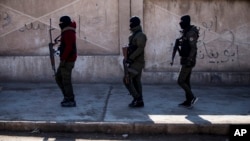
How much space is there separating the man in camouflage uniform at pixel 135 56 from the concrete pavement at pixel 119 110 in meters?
0.45

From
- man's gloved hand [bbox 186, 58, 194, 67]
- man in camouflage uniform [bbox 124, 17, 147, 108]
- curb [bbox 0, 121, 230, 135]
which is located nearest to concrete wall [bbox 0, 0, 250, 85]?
man in camouflage uniform [bbox 124, 17, 147, 108]

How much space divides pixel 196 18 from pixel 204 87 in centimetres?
169

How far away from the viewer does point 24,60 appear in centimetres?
982

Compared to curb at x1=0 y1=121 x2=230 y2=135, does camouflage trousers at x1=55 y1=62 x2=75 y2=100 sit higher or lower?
higher

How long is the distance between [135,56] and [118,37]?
109 inches

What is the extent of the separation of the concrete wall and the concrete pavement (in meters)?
0.36

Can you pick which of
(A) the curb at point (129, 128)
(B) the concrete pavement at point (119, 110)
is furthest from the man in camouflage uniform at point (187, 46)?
(A) the curb at point (129, 128)

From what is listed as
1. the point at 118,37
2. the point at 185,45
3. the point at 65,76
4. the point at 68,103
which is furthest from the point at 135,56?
the point at 118,37

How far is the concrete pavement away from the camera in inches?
256

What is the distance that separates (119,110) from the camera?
7.35 meters

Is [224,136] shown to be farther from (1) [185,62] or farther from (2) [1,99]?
(2) [1,99]

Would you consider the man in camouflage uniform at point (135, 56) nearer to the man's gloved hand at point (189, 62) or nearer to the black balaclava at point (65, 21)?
the man's gloved hand at point (189, 62)

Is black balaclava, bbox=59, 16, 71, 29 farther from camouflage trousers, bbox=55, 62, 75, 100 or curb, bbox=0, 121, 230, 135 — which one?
curb, bbox=0, 121, 230, 135

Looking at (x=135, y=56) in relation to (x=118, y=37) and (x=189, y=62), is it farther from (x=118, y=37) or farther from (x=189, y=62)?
(x=118, y=37)
